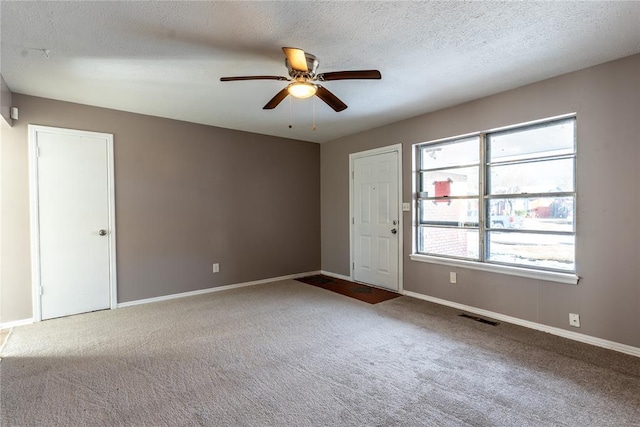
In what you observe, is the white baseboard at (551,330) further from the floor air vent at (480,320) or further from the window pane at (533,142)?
the window pane at (533,142)

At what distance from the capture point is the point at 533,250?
130 inches

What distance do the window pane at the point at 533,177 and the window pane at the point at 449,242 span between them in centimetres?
61

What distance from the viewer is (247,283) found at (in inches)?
198

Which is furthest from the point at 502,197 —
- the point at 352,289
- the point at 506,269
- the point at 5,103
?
the point at 5,103

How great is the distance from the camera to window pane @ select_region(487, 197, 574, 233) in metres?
3.07

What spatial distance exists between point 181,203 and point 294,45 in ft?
9.48

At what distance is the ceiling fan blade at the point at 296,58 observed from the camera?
209cm

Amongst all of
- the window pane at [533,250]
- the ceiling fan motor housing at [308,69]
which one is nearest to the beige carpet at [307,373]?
the window pane at [533,250]

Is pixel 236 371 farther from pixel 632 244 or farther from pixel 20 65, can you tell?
pixel 632 244

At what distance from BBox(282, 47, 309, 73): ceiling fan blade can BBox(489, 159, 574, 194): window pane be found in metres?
2.51

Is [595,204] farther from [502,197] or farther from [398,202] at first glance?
[398,202]

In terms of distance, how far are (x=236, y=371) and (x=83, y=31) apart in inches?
106

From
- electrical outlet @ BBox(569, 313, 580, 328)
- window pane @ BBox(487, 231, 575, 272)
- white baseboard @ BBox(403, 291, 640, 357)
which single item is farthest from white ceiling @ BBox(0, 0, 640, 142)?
white baseboard @ BBox(403, 291, 640, 357)

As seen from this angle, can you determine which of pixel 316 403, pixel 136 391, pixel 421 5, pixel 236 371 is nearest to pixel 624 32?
pixel 421 5
